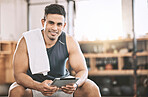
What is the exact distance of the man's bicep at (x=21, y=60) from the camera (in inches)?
60.6

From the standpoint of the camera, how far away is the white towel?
1590 millimetres

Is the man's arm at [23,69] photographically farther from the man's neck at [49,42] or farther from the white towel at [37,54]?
the man's neck at [49,42]

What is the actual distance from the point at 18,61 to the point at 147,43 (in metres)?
3.08

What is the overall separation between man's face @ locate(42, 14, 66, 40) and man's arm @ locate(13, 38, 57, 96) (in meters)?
0.23

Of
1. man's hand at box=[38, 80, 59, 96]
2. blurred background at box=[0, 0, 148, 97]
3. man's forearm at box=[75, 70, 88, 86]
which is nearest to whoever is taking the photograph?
man's hand at box=[38, 80, 59, 96]

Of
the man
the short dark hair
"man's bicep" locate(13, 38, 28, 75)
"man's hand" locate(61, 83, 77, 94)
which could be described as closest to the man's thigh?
the man

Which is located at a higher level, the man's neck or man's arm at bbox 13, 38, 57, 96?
the man's neck

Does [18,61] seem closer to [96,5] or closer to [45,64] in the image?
[45,64]

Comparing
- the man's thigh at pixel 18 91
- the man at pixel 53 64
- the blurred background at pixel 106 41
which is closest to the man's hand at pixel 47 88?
the man at pixel 53 64

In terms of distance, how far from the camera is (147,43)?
155 inches

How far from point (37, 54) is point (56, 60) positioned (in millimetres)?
168

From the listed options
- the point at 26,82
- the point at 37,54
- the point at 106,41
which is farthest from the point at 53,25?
the point at 106,41

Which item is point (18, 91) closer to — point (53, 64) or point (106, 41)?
point (53, 64)

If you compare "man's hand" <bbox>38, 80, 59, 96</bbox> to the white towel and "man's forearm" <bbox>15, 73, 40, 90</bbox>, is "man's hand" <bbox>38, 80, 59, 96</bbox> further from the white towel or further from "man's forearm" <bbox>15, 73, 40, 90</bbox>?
the white towel
